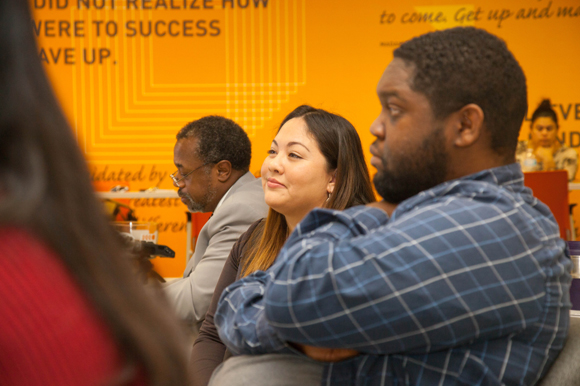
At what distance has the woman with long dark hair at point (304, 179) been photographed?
1812 millimetres

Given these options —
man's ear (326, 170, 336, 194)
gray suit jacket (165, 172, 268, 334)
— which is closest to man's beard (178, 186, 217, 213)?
gray suit jacket (165, 172, 268, 334)

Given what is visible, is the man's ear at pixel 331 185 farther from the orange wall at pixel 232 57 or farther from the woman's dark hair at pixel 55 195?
the orange wall at pixel 232 57

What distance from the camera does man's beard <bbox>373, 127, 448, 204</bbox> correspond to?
0.95 metres

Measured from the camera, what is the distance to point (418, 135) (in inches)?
37.4

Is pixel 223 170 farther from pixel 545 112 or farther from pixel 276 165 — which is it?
pixel 545 112

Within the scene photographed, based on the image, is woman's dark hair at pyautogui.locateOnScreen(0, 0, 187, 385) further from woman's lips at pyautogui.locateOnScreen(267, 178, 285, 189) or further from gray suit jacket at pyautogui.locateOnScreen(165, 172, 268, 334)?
gray suit jacket at pyautogui.locateOnScreen(165, 172, 268, 334)

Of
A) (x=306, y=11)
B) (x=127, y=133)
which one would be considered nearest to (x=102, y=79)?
(x=127, y=133)

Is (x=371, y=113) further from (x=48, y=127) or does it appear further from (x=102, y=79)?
(x=48, y=127)

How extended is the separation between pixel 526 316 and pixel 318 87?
582cm

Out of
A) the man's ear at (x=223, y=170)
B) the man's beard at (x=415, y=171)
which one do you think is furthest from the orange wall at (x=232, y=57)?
the man's beard at (x=415, y=171)

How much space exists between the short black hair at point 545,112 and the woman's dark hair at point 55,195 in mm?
6234

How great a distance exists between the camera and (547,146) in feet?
19.3

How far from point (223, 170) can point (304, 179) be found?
1212 mm

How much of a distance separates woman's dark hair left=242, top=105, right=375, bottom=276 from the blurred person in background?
429 cm
